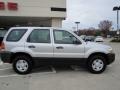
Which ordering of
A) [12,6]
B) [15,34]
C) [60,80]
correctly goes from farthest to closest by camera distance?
1. [12,6]
2. [15,34]
3. [60,80]

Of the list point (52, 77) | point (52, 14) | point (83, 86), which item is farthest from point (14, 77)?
point (52, 14)

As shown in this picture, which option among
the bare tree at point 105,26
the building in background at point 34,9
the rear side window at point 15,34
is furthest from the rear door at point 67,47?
the bare tree at point 105,26

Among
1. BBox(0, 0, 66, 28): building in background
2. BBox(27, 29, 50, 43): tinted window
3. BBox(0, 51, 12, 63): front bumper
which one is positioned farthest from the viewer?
BBox(0, 0, 66, 28): building in background

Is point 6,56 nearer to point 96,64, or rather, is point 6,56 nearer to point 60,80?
point 60,80

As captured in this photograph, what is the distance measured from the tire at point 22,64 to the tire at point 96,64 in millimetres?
2309

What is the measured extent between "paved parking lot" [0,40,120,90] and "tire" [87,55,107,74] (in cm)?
22

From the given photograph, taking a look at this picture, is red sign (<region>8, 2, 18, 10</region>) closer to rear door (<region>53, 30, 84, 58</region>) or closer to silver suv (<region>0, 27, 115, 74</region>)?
silver suv (<region>0, 27, 115, 74</region>)

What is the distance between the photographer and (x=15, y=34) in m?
8.91

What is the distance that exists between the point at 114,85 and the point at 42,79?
2502mm

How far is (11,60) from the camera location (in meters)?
8.88

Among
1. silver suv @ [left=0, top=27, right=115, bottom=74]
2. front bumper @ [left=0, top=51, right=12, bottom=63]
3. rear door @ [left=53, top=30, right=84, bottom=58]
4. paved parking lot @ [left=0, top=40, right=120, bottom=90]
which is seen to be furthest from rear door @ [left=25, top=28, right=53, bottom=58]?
paved parking lot @ [left=0, top=40, right=120, bottom=90]

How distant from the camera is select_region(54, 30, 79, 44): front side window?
883cm

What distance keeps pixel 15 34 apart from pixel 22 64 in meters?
1.21

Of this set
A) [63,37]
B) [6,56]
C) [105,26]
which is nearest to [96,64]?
[63,37]
